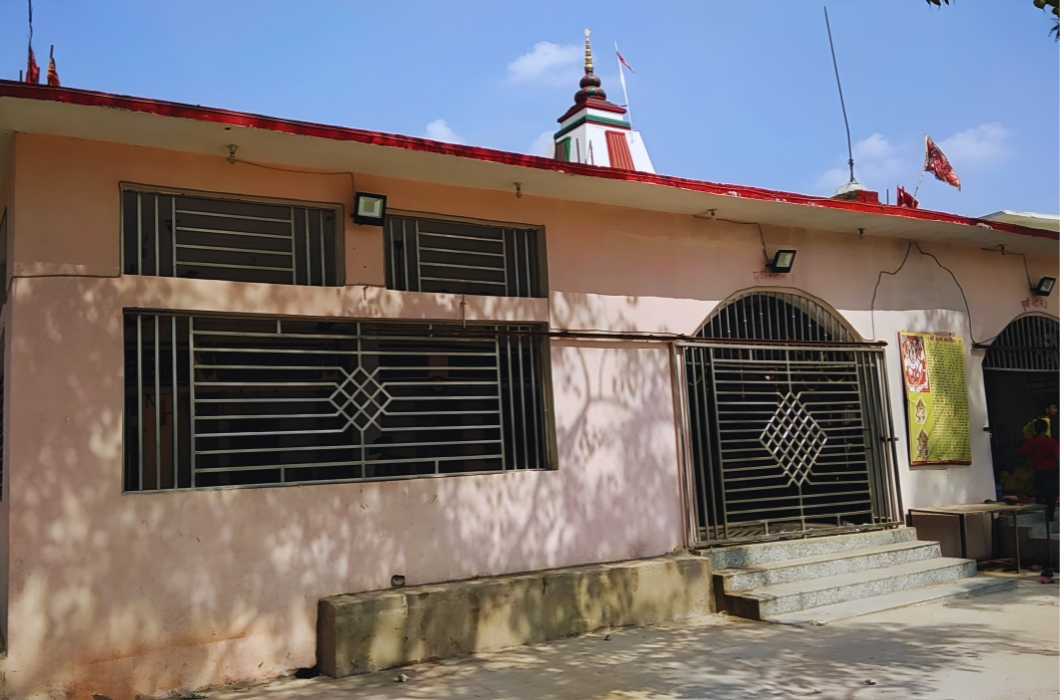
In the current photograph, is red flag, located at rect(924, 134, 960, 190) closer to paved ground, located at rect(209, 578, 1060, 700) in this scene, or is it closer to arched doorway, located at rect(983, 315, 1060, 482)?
arched doorway, located at rect(983, 315, 1060, 482)

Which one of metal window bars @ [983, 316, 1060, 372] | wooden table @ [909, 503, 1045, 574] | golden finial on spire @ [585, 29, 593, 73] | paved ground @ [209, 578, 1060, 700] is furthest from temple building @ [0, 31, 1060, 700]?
golden finial on spire @ [585, 29, 593, 73]

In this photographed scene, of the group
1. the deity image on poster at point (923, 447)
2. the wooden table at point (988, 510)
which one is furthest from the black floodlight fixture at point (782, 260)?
the wooden table at point (988, 510)

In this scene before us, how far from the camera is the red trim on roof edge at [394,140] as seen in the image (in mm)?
5090

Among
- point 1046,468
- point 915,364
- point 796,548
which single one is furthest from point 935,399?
point 796,548

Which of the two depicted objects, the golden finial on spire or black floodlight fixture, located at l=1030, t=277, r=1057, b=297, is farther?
the golden finial on spire

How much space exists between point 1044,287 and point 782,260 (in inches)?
171

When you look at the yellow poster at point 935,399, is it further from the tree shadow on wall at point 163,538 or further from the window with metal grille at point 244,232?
the window with metal grille at point 244,232

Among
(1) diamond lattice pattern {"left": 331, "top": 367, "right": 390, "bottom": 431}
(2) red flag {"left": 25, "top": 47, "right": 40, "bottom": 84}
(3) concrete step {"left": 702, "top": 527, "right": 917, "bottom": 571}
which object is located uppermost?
(2) red flag {"left": 25, "top": 47, "right": 40, "bottom": 84}

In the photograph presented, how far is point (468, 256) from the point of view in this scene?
740cm

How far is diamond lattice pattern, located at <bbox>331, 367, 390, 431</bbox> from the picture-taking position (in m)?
6.32

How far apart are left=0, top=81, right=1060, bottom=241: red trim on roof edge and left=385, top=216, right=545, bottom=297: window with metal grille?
781mm

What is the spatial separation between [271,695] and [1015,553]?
744 centimetres

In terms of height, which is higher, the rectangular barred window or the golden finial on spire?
the golden finial on spire

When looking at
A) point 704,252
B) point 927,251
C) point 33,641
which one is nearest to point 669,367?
point 704,252
